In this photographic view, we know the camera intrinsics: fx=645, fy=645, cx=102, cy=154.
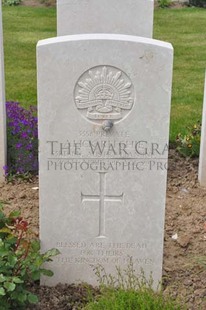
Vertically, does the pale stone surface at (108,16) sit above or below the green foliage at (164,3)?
below

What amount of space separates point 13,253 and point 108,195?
66 centimetres

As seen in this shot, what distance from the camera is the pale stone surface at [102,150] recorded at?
11.8 feet

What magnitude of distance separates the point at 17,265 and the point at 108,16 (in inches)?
90.3

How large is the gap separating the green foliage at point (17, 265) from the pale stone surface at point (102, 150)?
198mm

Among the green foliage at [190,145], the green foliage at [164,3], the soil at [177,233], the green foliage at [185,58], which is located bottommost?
the soil at [177,233]

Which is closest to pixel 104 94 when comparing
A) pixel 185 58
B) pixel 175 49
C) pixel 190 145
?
pixel 190 145

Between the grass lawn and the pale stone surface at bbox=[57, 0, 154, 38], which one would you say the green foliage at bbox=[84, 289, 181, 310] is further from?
the grass lawn

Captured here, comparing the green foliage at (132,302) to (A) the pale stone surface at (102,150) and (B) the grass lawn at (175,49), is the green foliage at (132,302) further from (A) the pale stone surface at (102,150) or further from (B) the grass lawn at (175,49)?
(B) the grass lawn at (175,49)

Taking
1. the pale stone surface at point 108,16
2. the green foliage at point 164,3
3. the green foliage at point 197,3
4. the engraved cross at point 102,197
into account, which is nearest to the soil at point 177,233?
the engraved cross at point 102,197

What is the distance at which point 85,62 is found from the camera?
3.58m

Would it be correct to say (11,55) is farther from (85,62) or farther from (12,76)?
(85,62)

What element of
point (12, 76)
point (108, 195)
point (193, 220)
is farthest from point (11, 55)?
point (108, 195)

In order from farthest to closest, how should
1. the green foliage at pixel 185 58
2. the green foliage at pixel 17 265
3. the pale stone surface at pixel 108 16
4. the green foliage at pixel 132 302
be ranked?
the green foliage at pixel 185 58, the pale stone surface at pixel 108 16, the green foliage at pixel 17 265, the green foliage at pixel 132 302

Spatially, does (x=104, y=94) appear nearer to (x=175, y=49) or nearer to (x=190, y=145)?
(x=190, y=145)
